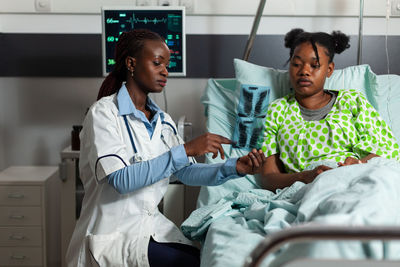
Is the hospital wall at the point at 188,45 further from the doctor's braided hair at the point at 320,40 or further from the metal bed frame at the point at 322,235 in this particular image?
the metal bed frame at the point at 322,235

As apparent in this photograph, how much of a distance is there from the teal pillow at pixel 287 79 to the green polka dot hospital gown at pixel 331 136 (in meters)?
0.22

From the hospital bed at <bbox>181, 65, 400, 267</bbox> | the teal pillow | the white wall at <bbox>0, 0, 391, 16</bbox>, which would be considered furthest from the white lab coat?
the white wall at <bbox>0, 0, 391, 16</bbox>

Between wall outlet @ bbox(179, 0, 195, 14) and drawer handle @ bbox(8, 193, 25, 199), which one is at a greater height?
wall outlet @ bbox(179, 0, 195, 14)

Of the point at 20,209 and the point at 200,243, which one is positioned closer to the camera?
the point at 200,243

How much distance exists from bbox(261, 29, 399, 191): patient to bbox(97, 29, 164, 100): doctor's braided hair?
70 centimetres

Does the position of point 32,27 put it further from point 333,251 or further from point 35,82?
point 333,251

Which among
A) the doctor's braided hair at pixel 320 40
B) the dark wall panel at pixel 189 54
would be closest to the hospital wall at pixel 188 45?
the dark wall panel at pixel 189 54

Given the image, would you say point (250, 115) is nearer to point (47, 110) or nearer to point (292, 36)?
point (292, 36)

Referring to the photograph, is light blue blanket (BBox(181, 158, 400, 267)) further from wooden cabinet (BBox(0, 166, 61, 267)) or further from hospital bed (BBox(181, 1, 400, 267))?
wooden cabinet (BBox(0, 166, 61, 267))

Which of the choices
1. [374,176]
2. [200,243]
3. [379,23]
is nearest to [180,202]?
[200,243]

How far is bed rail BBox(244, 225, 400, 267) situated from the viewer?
74 cm

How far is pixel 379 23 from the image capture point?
293 centimetres

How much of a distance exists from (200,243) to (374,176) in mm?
744

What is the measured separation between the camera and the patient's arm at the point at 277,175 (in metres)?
1.90
